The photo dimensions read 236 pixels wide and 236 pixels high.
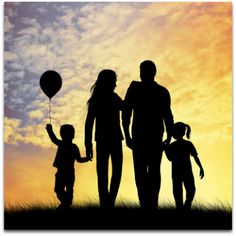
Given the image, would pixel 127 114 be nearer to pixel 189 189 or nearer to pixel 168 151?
pixel 168 151

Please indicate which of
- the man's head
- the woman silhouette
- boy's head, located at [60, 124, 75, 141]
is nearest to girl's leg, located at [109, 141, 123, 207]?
the woman silhouette

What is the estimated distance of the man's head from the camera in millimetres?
7379

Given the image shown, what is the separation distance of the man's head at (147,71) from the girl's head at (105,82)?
0.43 meters

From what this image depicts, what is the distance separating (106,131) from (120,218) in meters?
1.31

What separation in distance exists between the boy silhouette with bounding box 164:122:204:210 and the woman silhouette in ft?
2.83

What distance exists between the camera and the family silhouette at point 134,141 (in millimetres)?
7211

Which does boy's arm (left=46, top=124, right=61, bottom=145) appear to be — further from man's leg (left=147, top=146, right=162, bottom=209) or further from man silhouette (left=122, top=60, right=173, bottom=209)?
man's leg (left=147, top=146, right=162, bottom=209)

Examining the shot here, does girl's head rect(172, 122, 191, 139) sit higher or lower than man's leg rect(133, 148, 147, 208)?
higher

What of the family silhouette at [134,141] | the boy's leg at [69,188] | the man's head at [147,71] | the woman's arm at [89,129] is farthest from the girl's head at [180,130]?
the boy's leg at [69,188]

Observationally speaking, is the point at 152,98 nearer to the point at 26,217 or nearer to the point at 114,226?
the point at 114,226

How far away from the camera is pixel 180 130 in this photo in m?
7.56

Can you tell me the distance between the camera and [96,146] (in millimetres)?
7320

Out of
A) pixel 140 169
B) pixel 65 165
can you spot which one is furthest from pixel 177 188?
pixel 65 165

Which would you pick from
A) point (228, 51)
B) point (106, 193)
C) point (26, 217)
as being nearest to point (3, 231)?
point (26, 217)
